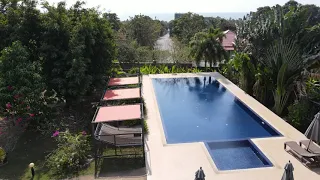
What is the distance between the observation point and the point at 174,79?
66.7 ft

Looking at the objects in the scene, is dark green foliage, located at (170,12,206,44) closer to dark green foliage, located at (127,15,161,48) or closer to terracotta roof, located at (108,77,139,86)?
dark green foliage, located at (127,15,161,48)

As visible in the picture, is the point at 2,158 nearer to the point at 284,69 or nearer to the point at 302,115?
the point at 302,115

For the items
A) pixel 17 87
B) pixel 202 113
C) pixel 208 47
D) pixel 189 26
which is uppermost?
pixel 189 26

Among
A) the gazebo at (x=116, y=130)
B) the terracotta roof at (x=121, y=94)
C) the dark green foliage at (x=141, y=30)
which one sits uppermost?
the dark green foliage at (x=141, y=30)

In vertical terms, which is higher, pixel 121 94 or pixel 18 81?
pixel 18 81

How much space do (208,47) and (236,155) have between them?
11.7 metres

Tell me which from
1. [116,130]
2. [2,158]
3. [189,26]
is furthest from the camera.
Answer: [189,26]

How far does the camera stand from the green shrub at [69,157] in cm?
909

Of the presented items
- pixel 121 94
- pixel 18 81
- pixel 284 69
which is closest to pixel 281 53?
pixel 284 69

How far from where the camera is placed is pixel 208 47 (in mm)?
20125

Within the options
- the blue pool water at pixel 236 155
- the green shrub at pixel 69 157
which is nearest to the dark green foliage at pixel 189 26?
the blue pool water at pixel 236 155

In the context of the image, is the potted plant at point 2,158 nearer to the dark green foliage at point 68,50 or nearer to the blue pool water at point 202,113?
the dark green foliage at point 68,50

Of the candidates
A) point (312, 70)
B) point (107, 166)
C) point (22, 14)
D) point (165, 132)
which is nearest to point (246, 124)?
point (165, 132)

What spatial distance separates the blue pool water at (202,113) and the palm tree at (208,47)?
183 centimetres
